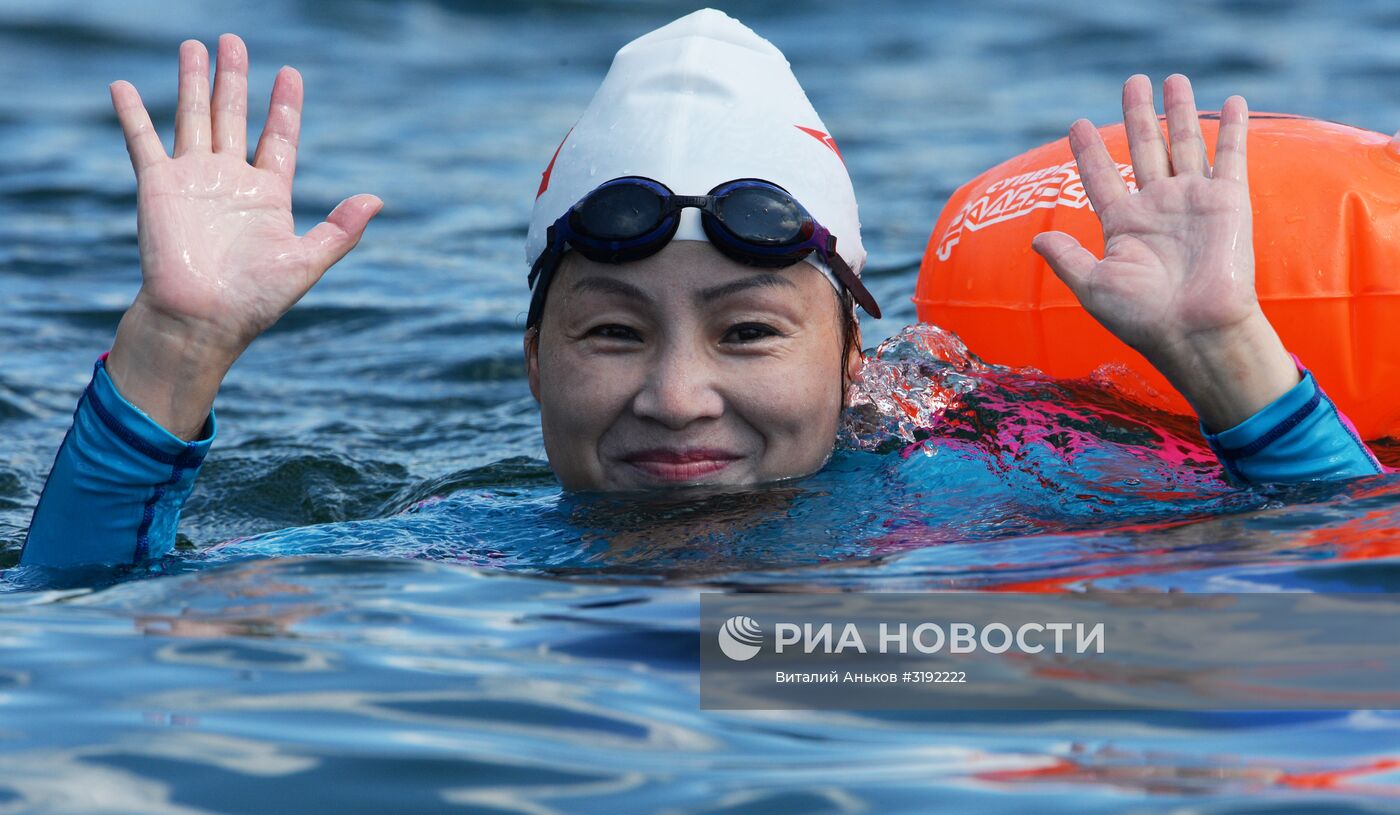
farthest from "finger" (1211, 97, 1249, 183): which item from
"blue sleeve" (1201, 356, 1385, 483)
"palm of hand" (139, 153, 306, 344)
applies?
"palm of hand" (139, 153, 306, 344)

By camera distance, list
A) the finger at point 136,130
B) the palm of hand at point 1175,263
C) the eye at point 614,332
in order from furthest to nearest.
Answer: the eye at point 614,332
the finger at point 136,130
the palm of hand at point 1175,263

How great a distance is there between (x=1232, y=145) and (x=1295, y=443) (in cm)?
72

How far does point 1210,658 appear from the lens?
259cm

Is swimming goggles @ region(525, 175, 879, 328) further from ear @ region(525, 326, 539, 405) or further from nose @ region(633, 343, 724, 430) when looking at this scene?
ear @ region(525, 326, 539, 405)

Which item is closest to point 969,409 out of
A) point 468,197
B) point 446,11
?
point 468,197

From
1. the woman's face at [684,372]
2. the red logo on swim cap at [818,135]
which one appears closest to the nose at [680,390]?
the woman's face at [684,372]

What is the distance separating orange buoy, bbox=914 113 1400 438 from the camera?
4207 mm

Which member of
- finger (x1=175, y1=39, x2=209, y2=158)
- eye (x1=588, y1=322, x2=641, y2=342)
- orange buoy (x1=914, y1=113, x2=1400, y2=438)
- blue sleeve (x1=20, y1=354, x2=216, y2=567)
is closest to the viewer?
blue sleeve (x1=20, y1=354, x2=216, y2=567)

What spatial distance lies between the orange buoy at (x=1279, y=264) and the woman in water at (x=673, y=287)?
512 mm

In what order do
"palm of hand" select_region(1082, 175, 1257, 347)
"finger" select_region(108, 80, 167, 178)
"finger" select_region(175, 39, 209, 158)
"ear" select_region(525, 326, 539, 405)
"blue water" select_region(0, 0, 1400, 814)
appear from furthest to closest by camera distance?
1. "ear" select_region(525, 326, 539, 405)
2. "finger" select_region(175, 39, 209, 158)
3. "finger" select_region(108, 80, 167, 178)
4. "palm of hand" select_region(1082, 175, 1257, 347)
5. "blue water" select_region(0, 0, 1400, 814)

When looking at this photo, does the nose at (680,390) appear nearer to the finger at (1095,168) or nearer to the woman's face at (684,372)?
the woman's face at (684,372)

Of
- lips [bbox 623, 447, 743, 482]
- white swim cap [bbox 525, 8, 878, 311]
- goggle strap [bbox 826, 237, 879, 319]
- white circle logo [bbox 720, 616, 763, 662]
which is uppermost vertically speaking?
white swim cap [bbox 525, 8, 878, 311]

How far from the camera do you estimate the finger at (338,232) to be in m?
3.69

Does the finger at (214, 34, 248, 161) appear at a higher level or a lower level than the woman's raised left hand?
higher
